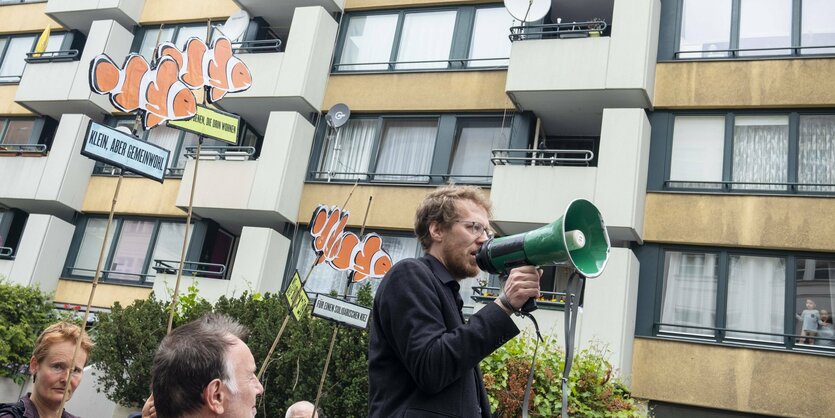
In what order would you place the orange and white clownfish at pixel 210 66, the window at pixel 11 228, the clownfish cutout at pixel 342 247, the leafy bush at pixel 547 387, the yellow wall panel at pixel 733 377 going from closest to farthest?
the orange and white clownfish at pixel 210 66
the leafy bush at pixel 547 387
the clownfish cutout at pixel 342 247
the yellow wall panel at pixel 733 377
the window at pixel 11 228

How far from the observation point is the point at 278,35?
23172 millimetres

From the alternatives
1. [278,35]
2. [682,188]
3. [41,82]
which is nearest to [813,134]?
[682,188]

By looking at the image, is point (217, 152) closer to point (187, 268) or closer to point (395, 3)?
point (187, 268)

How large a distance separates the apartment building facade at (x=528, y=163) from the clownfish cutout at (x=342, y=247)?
980 mm

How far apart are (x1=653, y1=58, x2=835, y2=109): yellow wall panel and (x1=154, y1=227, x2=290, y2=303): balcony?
346 inches

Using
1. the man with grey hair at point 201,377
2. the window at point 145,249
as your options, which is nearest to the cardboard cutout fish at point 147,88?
the man with grey hair at point 201,377

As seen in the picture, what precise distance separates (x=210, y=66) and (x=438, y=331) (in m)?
6.74

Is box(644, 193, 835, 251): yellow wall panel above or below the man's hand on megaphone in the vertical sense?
above

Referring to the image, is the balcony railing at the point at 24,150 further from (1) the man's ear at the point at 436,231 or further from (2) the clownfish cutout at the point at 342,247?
(1) the man's ear at the point at 436,231

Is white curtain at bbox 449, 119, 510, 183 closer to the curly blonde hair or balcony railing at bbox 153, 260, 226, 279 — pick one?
balcony railing at bbox 153, 260, 226, 279

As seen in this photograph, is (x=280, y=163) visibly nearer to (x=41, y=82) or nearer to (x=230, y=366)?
(x=41, y=82)

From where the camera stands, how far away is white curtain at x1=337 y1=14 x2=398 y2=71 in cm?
2058

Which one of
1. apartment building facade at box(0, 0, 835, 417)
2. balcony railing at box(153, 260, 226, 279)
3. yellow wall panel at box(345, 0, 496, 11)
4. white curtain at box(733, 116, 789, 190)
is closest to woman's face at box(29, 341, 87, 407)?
apartment building facade at box(0, 0, 835, 417)

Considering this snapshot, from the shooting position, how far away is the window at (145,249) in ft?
68.4
